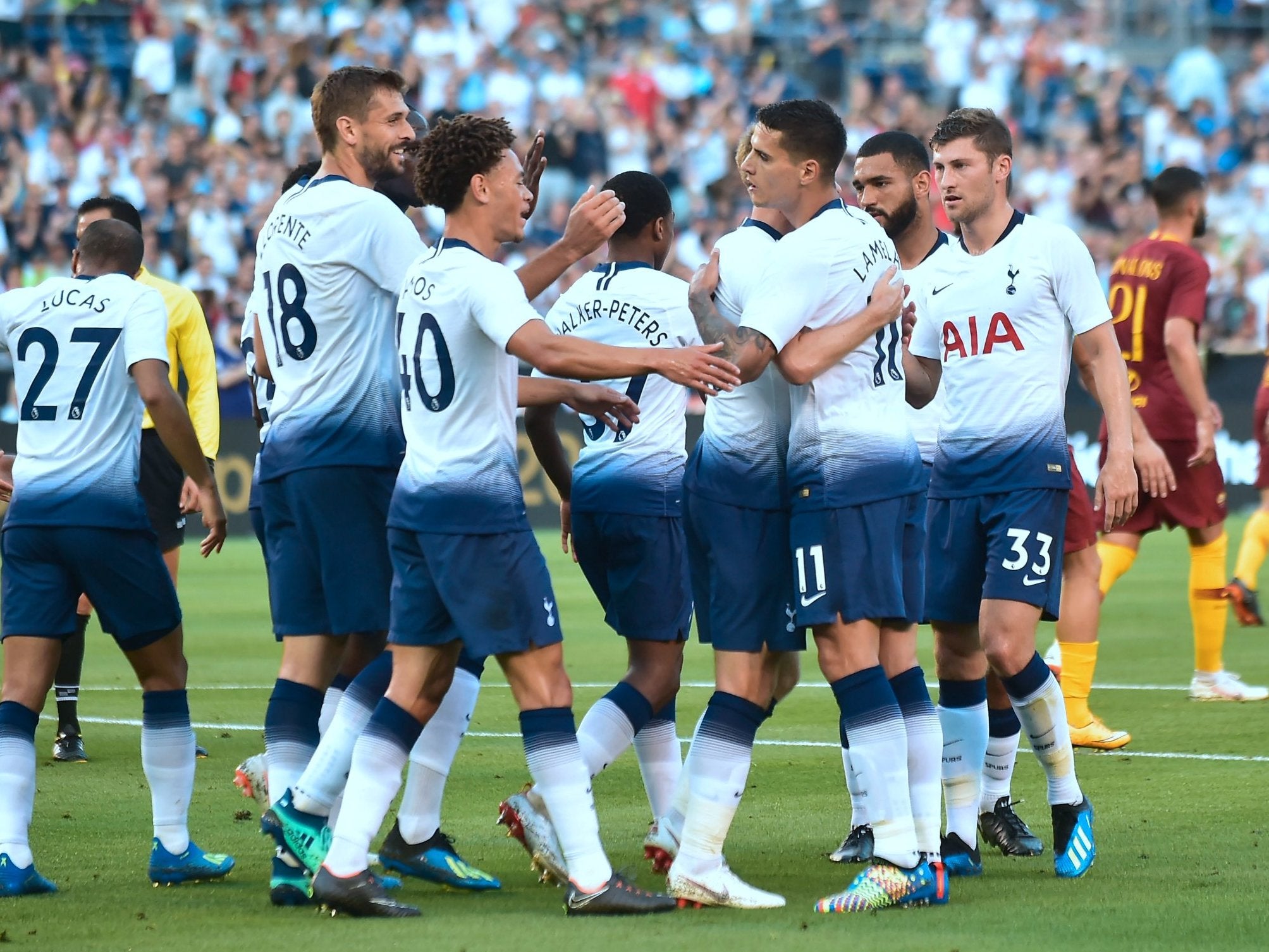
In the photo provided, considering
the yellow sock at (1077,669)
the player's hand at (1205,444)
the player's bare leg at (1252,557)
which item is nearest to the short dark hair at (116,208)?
the yellow sock at (1077,669)

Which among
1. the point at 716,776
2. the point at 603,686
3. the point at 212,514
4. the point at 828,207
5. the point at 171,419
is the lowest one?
the point at 603,686

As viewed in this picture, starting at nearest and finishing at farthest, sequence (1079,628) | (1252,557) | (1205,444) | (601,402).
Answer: (601,402) → (1079,628) → (1205,444) → (1252,557)

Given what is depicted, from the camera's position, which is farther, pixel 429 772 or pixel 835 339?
pixel 429 772

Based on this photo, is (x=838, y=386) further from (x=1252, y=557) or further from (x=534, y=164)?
(x=1252, y=557)

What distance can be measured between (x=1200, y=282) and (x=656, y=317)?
4.74 metres

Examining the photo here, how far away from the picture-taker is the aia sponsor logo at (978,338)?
259 inches

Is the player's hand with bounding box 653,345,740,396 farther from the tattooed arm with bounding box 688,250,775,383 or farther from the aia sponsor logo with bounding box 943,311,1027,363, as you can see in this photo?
the aia sponsor logo with bounding box 943,311,1027,363

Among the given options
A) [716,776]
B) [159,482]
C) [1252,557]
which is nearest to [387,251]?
[716,776]

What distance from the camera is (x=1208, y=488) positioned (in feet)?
35.0

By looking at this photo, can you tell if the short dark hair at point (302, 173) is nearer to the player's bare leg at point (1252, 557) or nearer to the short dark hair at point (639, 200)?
the short dark hair at point (639, 200)

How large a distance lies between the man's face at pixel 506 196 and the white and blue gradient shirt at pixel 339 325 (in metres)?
0.44

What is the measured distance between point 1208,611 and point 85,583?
6441mm

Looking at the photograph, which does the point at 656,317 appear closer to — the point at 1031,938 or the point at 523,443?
the point at 1031,938

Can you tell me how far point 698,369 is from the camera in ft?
17.8
